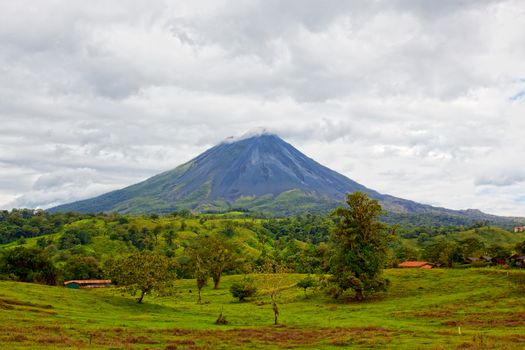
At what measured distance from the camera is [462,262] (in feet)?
378

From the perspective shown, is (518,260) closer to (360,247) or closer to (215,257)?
(360,247)

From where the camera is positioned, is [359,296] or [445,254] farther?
[445,254]

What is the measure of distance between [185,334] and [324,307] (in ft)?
115

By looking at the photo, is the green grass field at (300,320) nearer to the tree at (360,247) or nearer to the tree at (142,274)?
the tree at (142,274)

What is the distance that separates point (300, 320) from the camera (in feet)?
Answer: 188

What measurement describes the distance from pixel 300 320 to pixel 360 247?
26166mm

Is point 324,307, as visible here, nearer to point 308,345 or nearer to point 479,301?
point 479,301

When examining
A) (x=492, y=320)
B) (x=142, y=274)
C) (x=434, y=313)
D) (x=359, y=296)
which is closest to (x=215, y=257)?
(x=142, y=274)

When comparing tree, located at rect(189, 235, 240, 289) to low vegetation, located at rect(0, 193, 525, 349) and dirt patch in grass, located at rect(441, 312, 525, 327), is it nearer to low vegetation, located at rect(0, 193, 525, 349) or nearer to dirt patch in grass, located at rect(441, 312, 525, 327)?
low vegetation, located at rect(0, 193, 525, 349)

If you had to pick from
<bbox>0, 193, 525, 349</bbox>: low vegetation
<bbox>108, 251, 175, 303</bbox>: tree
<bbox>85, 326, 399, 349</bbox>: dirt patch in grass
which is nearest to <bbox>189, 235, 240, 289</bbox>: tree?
<bbox>0, 193, 525, 349</bbox>: low vegetation

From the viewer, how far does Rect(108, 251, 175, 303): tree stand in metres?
70.2

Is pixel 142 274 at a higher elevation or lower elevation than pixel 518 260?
lower

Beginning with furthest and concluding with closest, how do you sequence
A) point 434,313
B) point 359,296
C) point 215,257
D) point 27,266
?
point 215,257 < point 27,266 < point 359,296 < point 434,313

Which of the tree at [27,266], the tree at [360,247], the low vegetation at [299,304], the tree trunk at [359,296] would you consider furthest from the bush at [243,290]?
the tree at [27,266]
